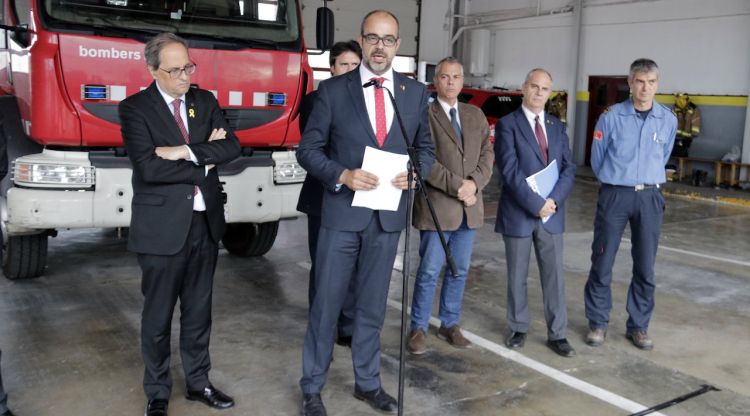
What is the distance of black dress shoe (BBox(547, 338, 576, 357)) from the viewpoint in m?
4.38

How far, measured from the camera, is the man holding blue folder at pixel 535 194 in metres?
4.28

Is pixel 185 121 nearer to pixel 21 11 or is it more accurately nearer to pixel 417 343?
pixel 417 343

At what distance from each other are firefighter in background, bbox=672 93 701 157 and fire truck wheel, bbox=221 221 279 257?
32.0 feet

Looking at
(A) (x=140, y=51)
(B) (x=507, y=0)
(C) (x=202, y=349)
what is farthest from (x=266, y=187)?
(B) (x=507, y=0)

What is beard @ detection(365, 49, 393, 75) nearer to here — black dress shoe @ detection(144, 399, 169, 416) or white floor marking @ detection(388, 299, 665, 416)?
black dress shoe @ detection(144, 399, 169, 416)

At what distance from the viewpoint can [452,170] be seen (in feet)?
14.0

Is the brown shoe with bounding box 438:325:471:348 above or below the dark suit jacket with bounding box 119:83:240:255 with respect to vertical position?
below

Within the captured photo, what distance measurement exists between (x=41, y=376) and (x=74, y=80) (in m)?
1.99

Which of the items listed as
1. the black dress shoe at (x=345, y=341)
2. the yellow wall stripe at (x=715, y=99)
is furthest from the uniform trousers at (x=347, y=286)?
the yellow wall stripe at (x=715, y=99)

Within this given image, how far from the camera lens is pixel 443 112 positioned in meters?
4.29

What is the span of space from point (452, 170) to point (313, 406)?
5.39 feet

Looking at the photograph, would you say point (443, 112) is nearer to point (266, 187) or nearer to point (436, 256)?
point (436, 256)

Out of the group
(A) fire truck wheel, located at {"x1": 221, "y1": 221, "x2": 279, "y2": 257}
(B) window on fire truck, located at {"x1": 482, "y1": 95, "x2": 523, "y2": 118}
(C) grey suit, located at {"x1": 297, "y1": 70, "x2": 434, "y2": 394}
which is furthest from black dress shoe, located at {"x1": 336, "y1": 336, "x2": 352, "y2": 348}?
(B) window on fire truck, located at {"x1": 482, "y1": 95, "x2": 523, "y2": 118}

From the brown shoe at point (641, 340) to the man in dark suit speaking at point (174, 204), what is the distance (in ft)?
8.62
